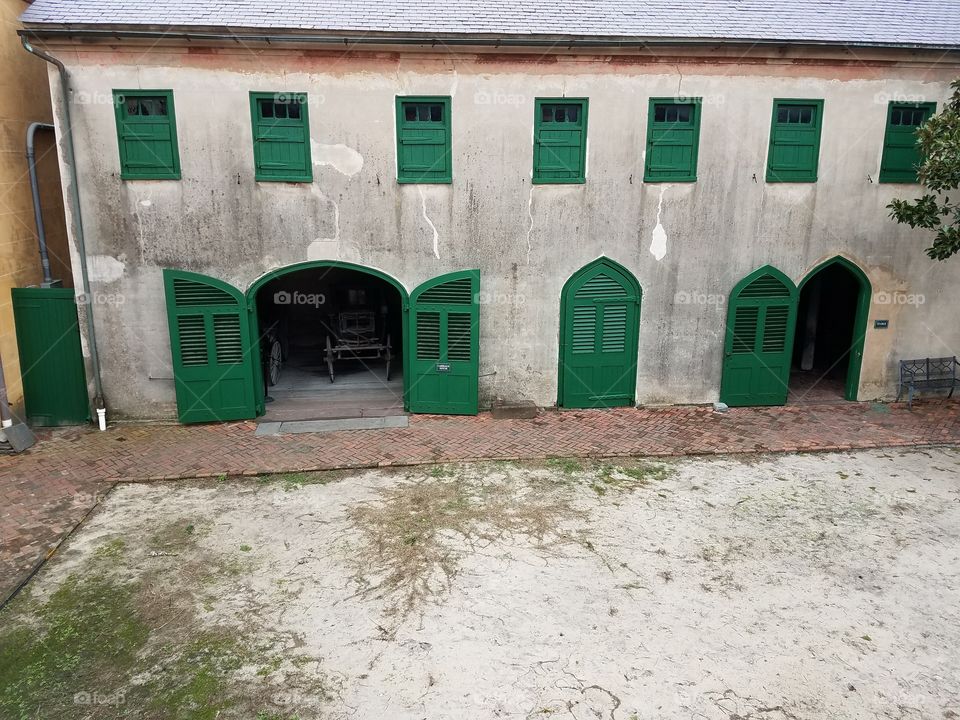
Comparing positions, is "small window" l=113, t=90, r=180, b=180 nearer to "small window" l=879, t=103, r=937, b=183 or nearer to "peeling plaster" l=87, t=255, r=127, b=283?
"peeling plaster" l=87, t=255, r=127, b=283

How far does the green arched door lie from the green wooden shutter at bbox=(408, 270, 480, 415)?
180 cm

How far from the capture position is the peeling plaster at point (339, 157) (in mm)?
11844

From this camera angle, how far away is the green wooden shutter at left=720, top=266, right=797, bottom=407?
Answer: 43.3 ft

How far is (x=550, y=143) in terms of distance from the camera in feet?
40.2

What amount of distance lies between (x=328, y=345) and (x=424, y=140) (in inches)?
220

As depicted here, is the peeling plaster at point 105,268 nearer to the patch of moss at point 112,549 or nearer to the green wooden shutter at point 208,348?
the green wooden shutter at point 208,348

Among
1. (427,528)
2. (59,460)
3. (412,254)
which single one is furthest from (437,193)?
(59,460)

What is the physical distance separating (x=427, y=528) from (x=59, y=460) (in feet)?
21.7

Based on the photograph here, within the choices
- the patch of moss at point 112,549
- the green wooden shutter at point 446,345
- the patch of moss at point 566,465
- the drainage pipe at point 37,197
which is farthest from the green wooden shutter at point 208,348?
the patch of moss at point 566,465

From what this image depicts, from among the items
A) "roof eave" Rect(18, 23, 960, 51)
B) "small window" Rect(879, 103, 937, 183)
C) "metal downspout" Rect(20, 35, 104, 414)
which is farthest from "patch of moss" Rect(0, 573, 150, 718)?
"small window" Rect(879, 103, 937, 183)

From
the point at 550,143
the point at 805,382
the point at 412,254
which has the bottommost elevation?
the point at 805,382

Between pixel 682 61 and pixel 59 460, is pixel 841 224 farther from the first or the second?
pixel 59 460

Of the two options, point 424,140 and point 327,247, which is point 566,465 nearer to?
point 327,247

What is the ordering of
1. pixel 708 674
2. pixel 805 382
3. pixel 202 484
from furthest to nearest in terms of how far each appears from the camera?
1. pixel 805 382
2. pixel 202 484
3. pixel 708 674
